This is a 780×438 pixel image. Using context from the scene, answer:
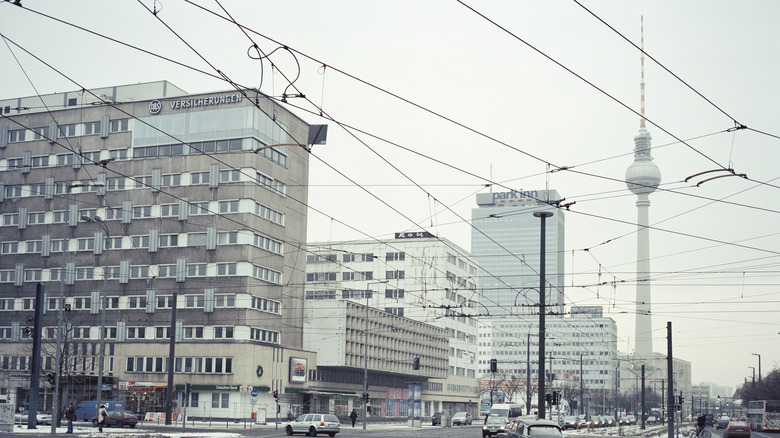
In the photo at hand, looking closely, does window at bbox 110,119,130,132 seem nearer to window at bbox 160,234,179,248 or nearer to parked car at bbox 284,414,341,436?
window at bbox 160,234,179,248

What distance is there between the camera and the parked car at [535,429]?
25.5 m

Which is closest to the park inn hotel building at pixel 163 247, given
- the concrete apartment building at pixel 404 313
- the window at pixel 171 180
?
the window at pixel 171 180

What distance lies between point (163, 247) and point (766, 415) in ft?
208

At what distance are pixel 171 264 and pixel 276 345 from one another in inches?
532

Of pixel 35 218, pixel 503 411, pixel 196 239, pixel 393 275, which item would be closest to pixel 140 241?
pixel 196 239

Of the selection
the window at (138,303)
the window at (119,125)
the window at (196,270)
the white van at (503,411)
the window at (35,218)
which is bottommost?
the white van at (503,411)

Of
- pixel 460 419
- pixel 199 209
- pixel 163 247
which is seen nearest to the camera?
pixel 199 209

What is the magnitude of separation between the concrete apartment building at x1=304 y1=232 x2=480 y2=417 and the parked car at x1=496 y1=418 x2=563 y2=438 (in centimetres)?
7134

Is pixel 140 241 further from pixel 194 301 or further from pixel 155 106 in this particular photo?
pixel 155 106

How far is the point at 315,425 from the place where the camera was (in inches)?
2021

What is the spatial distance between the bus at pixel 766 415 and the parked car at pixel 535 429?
6827 cm

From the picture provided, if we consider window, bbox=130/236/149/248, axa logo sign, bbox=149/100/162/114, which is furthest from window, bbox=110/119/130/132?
window, bbox=130/236/149/248

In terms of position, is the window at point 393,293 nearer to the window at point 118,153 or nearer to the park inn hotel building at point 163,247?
the park inn hotel building at point 163,247

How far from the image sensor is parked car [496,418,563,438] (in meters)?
25.5
